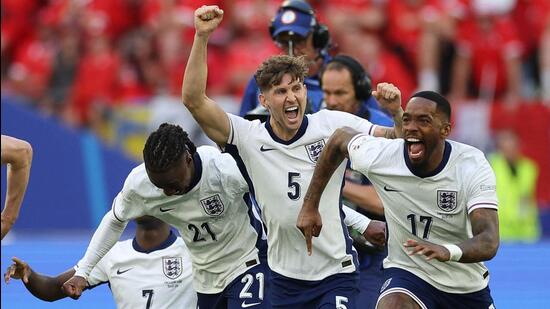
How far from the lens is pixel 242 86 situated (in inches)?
632

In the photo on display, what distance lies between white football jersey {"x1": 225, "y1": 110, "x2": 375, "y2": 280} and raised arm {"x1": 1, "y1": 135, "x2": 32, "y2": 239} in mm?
1303

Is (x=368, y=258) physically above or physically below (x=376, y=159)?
below

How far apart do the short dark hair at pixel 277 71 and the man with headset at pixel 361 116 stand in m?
1.19

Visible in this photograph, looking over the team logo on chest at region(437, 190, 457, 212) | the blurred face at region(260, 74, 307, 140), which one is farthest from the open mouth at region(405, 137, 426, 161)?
the blurred face at region(260, 74, 307, 140)

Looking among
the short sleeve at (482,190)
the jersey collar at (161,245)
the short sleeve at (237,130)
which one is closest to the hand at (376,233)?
the short sleeve at (482,190)

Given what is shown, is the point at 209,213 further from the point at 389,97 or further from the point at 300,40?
the point at 300,40

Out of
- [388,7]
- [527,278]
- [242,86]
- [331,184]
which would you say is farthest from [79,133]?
[331,184]

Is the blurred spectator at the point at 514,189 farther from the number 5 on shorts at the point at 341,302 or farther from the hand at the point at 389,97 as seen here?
the number 5 on shorts at the point at 341,302

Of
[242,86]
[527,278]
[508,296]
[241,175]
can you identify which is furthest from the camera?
[242,86]

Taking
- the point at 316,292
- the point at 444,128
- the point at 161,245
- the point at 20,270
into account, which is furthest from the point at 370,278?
the point at 20,270

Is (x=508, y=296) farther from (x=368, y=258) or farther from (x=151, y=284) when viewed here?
(x=151, y=284)

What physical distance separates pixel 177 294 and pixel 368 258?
140cm

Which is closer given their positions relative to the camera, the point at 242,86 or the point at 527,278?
the point at 527,278

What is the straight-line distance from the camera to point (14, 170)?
678cm
